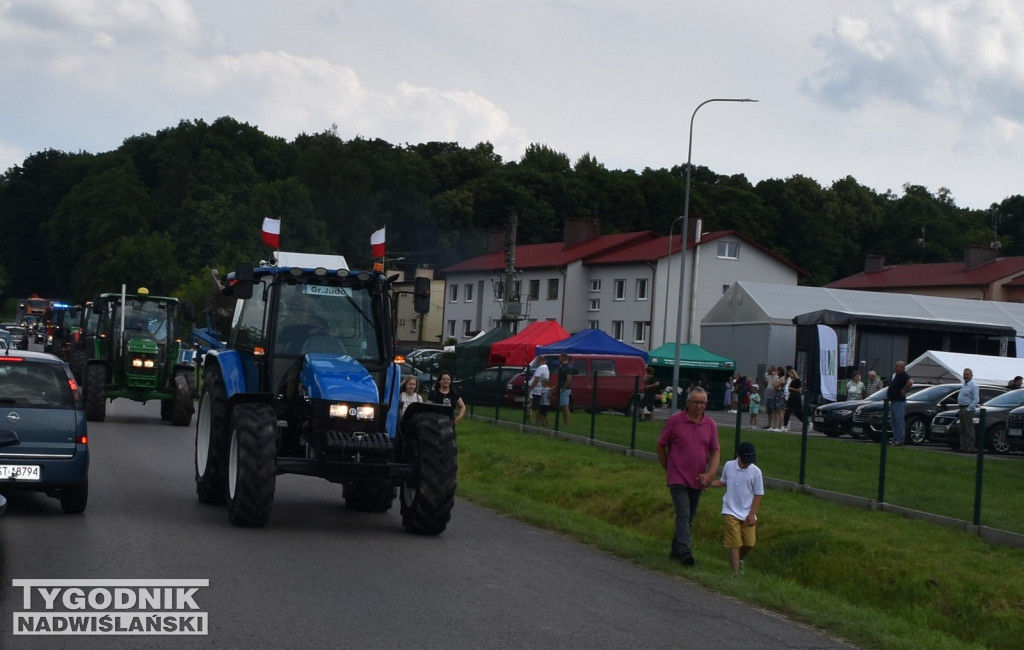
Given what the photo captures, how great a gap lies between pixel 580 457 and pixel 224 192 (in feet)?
278

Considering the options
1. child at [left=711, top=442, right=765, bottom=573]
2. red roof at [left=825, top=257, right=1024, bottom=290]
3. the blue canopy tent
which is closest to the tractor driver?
child at [left=711, top=442, right=765, bottom=573]

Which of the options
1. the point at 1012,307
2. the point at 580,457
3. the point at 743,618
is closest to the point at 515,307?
the point at 1012,307

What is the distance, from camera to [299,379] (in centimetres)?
1373

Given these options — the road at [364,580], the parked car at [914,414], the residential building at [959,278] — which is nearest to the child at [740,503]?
the road at [364,580]

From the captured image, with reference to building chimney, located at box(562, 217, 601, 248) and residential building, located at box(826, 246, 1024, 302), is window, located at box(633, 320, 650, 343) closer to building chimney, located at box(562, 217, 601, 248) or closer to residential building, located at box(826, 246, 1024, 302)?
building chimney, located at box(562, 217, 601, 248)

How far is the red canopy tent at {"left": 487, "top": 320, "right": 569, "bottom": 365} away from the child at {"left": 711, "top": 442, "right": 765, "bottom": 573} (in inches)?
1372

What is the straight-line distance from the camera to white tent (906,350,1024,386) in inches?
1540

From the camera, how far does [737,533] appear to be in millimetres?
12680

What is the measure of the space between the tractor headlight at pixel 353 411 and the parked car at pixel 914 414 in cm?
1848

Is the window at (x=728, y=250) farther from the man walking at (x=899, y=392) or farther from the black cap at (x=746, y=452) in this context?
the black cap at (x=746, y=452)

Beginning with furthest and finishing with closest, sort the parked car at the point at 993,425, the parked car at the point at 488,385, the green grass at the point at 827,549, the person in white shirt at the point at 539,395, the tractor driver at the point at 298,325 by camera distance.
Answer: the parked car at the point at 488,385
the person in white shirt at the point at 539,395
the parked car at the point at 993,425
the tractor driver at the point at 298,325
the green grass at the point at 827,549

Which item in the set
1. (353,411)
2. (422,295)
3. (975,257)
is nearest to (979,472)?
(422,295)

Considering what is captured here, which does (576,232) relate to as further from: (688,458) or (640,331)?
(688,458)

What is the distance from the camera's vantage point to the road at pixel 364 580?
8305 mm
